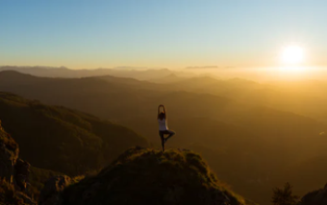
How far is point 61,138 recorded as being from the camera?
126062 millimetres

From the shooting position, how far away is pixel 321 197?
20016 millimetres

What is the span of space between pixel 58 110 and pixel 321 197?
159105 mm

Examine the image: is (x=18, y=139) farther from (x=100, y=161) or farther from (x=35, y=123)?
(x=100, y=161)

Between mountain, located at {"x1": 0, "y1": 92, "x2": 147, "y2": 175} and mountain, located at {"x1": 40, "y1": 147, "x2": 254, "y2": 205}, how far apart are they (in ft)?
333

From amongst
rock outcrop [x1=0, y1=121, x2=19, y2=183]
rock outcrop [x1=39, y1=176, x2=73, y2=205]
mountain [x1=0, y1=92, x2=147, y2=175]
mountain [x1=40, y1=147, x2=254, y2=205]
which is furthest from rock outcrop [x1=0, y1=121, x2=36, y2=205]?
mountain [x1=0, y1=92, x2=147, y2=175]

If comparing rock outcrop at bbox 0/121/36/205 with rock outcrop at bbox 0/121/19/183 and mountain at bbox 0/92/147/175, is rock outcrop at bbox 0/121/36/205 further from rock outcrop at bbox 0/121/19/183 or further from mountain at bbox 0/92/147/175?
mountain at bbox 0/92/147/175

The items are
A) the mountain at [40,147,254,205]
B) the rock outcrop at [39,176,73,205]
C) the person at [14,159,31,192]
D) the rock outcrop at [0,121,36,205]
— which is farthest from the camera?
the person at [14,159,31,192]

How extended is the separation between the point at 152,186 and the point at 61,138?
406 ft

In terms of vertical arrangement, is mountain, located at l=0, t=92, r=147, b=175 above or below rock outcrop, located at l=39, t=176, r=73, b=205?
below

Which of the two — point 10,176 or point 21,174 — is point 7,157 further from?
point 21,174

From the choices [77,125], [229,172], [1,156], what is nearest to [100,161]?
[77,125]

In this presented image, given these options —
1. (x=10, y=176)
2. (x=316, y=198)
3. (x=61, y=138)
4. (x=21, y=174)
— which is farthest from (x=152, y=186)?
(x=61, y=138)

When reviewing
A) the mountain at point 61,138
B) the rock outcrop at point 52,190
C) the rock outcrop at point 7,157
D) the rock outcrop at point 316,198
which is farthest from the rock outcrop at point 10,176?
the mountain at point 61,138

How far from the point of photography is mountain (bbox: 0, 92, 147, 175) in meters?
114
